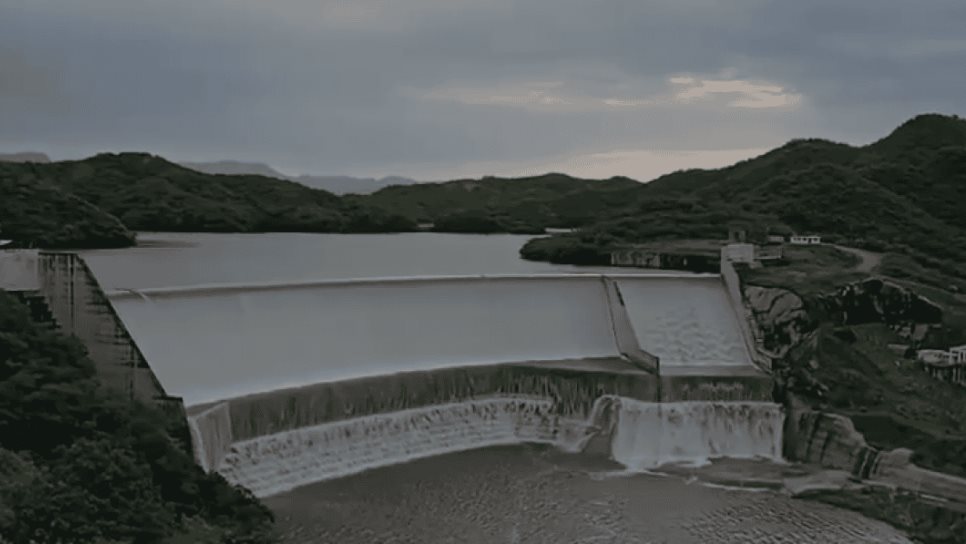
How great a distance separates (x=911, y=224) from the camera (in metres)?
34.4

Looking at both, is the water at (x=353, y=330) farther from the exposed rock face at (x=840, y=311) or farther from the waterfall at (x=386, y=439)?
the exposed rock face at (x=840, y=311)

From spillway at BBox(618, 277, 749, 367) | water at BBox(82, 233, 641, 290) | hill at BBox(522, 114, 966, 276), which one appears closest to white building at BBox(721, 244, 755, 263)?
spillway at BBox(618, 277, 749, 367)

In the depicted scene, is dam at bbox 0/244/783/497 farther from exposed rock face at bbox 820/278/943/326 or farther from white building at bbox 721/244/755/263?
exposed rock face at bbox 820/278/943/326

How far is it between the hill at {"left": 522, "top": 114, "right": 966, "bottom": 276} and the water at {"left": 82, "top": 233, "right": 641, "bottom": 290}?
3432 millimetres

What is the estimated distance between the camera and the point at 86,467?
8781 mm

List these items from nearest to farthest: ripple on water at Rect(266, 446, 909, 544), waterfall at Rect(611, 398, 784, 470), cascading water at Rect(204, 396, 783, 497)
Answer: ripple on water at Rect(266, 446, 909, 544) < cascading water at Rect(204, 396, 783, 497) < waterfall at Rect(611, 398, 784, 470)

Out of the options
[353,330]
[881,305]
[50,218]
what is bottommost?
[353,330]

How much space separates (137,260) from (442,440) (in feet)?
63.2

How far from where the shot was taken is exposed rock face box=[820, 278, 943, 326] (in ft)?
59.5

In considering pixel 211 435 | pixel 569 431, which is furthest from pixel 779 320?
pixel 211 435

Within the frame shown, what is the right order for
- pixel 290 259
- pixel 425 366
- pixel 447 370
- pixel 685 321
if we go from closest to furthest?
pixel 447 370 → pixel 425 366 → pixel 685 321 → pixel 290 259

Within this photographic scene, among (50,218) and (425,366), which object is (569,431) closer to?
(425,366)

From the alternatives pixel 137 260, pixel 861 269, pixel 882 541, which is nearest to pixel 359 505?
pixel 882 541

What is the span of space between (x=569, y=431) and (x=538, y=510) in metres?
3.33
